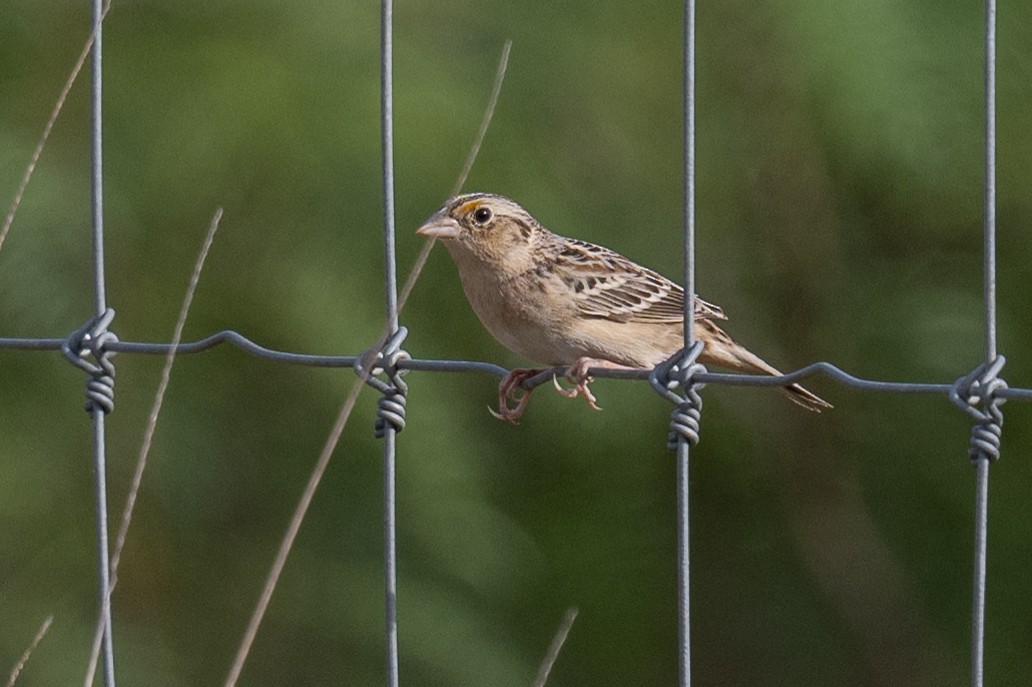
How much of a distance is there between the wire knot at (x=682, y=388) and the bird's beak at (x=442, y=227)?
6.89 feet

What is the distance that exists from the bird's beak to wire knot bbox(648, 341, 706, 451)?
6.89ft

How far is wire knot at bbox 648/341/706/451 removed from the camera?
10.3 ft

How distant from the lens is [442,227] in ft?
17.3

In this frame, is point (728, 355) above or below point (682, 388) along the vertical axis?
above

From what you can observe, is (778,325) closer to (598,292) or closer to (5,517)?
(598,292)

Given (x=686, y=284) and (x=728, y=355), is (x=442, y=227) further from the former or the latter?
(x=686, y=284)

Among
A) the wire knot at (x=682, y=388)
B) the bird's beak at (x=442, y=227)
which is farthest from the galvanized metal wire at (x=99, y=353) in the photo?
the bird's beak at (x=442, y=227)

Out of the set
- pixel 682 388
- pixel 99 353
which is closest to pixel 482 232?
pixel 99 353

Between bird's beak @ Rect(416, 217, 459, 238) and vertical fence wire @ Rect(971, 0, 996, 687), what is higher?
bird's beak @ Rect(416, 217, 459, 238)

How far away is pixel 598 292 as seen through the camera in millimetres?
5348

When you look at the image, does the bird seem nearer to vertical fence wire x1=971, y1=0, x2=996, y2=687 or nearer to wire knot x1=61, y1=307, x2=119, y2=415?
wire knot x1=61, y1=307, x2=119, y2=415

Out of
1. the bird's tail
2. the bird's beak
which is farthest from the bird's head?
the bird's tail

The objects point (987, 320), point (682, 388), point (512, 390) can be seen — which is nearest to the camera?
point (987, 320)

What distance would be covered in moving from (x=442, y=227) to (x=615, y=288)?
588 mm
